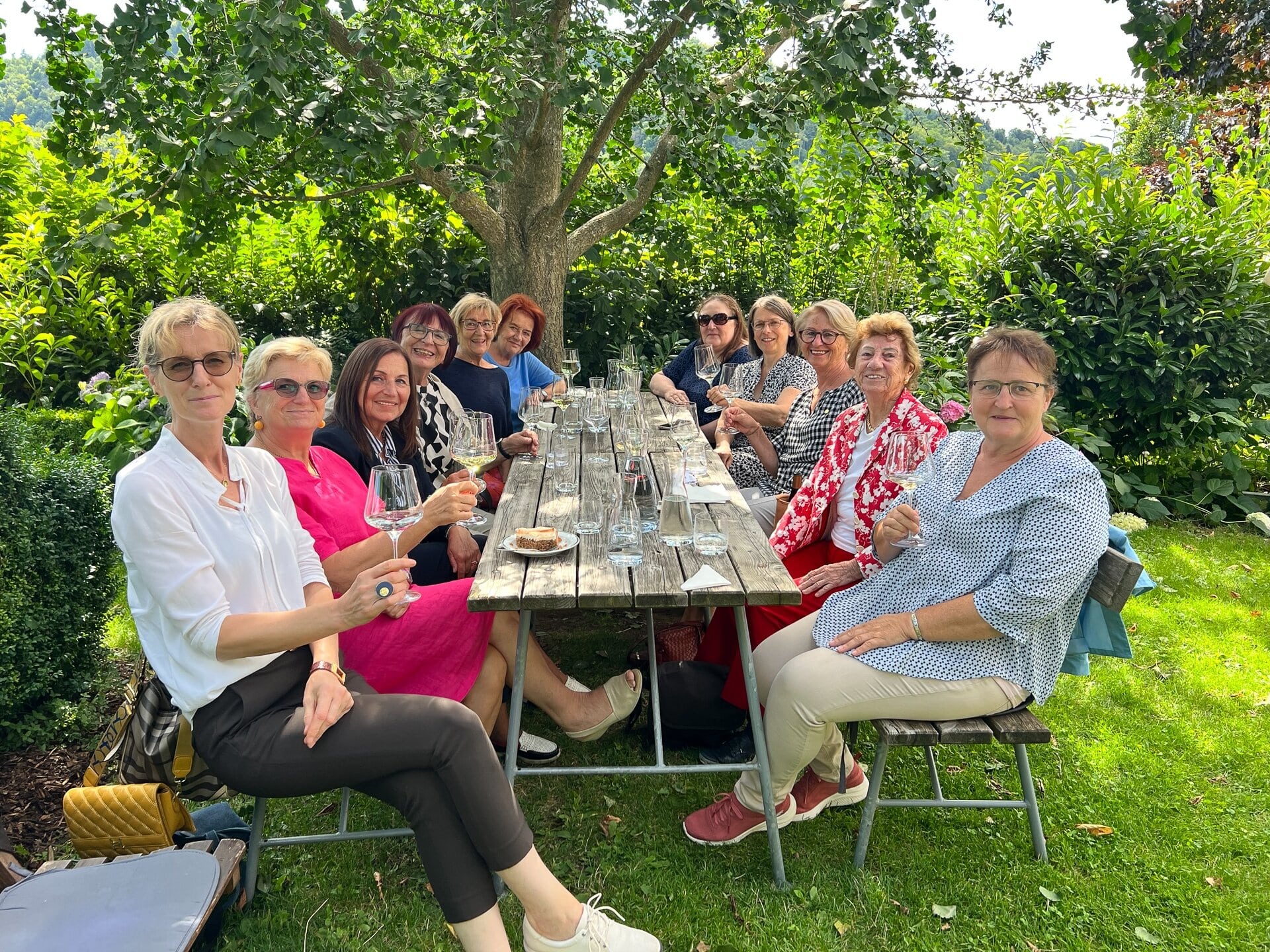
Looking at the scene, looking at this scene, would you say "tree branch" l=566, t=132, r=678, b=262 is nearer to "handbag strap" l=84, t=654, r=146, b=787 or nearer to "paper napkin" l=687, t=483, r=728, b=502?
"paper napkin" l=687, t=483, r=728, b=502

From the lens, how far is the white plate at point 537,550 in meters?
2.84

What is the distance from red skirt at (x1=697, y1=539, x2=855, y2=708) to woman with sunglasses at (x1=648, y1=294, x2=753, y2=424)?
2.03 meters

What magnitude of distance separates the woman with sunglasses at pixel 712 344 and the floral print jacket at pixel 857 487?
1.87 metres

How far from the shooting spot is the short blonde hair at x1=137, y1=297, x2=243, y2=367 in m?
2.31

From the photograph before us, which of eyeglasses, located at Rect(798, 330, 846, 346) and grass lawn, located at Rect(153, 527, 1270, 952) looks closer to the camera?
grass lawn, located at Rect(153, 527, 1270, 952)

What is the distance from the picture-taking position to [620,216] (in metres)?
6.92

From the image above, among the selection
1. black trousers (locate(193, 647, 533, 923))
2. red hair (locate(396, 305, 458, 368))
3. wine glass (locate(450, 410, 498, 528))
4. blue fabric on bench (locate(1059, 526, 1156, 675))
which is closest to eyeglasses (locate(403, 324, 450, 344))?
Result: red hair (locate(396, 305, 458, 368))

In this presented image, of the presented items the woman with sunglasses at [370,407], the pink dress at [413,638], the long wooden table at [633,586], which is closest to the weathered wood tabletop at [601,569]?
the long wooden table at [633,586]

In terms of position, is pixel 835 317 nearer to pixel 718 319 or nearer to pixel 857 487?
pixel 857 487

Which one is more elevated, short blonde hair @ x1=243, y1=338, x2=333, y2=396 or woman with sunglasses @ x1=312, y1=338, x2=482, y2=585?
short blonde hair @ x1=243, y1=338, x2=333, y2=396

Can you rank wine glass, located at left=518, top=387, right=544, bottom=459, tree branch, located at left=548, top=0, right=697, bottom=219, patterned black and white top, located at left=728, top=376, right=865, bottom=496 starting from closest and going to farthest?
patterned black and white top, located at left=728, top=376, right=865, bottom=496 → wine glass, located at left=518, top=387, right=544, bottom=459 → tree branch, located at left=548, top=0, right=697, bottom=219

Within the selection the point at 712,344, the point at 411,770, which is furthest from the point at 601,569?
the point at 712,344

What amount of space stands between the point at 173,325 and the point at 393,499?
28.7 inches

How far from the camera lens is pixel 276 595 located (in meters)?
2.48
